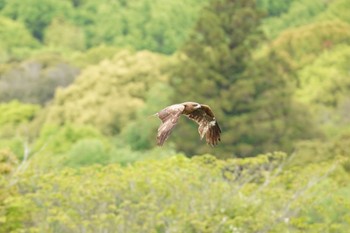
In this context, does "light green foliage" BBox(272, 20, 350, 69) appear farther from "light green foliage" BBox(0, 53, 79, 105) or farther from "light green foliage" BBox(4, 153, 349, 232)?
"light green foliage" BBox(4, 153, 349, 232)

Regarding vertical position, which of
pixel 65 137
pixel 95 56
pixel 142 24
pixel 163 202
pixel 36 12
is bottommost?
pixel 36 12

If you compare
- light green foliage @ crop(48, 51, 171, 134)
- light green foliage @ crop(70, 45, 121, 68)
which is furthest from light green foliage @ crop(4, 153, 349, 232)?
light green foliage @ crop(70, 45, 121, 68)

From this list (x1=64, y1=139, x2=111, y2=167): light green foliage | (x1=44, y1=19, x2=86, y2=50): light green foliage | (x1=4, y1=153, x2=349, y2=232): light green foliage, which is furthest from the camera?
(x1=44, y1=19, x2=86, y2=50): light green foliage

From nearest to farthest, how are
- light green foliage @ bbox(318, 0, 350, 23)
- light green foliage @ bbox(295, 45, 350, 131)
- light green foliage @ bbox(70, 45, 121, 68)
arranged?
1. light green foliage @ bbox(295, 45, 350, 131)
2. light green foliage @ bbox(70, 45, 121, 68)
3. light green foliage @ bbox(318, 0, 350, 23)

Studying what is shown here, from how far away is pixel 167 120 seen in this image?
10031mm

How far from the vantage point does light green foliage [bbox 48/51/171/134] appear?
47.1 metres

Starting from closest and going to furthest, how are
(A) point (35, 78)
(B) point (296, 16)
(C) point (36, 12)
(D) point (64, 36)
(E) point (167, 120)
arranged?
(E) point (167, 120), (A) point (35, 78), (D) point (64, 36), (B) point (296, 16), (C) point (36, 12)

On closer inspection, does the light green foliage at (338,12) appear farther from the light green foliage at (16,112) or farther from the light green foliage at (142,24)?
the light green foliage at (16,112)

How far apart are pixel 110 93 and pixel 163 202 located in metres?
28.0

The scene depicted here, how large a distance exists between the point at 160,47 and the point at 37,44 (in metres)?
8.27

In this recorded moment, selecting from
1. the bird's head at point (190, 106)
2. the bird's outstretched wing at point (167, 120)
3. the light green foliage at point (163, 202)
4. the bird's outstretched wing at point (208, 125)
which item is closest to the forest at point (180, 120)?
the light green foliage at point (163, 202)

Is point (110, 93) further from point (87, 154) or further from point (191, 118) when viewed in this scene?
point (191, 118)

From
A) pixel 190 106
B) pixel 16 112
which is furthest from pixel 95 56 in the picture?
pixel 190 106

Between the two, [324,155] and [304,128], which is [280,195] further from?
[304,128]
